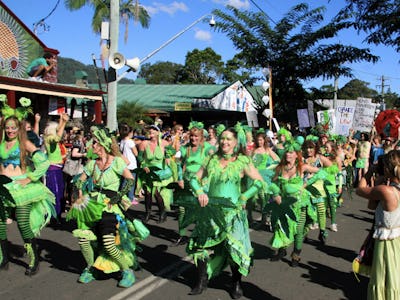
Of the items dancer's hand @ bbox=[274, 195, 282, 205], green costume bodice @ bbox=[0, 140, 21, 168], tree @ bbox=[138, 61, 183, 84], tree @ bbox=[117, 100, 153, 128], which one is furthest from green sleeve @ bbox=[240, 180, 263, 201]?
tree @ bbox=[138, 61, 183, 84]

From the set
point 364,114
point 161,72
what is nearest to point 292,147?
point 364,114

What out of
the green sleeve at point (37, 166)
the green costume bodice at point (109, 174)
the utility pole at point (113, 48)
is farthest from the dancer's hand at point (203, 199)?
the utility pole at point (113, 48)

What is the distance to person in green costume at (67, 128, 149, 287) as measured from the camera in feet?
15.8

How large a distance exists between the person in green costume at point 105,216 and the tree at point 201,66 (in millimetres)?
44365

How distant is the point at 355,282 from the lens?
5445 millimetres

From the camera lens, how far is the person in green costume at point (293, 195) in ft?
18.9

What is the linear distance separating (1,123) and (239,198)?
2.94 metres

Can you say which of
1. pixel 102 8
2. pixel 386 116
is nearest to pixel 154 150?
pixel 386 116

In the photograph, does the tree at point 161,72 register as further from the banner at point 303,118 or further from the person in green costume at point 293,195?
the person in green costume at point 293,195

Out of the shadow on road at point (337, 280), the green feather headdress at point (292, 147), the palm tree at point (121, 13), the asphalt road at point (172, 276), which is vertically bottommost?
the shadow on road at point (337, 280)

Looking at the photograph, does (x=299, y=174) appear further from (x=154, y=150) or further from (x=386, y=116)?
(x=386, y=116)

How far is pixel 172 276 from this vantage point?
5.39 metres

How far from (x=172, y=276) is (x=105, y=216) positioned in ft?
3.92

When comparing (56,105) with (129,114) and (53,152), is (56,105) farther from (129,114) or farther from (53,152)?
(53,152)
